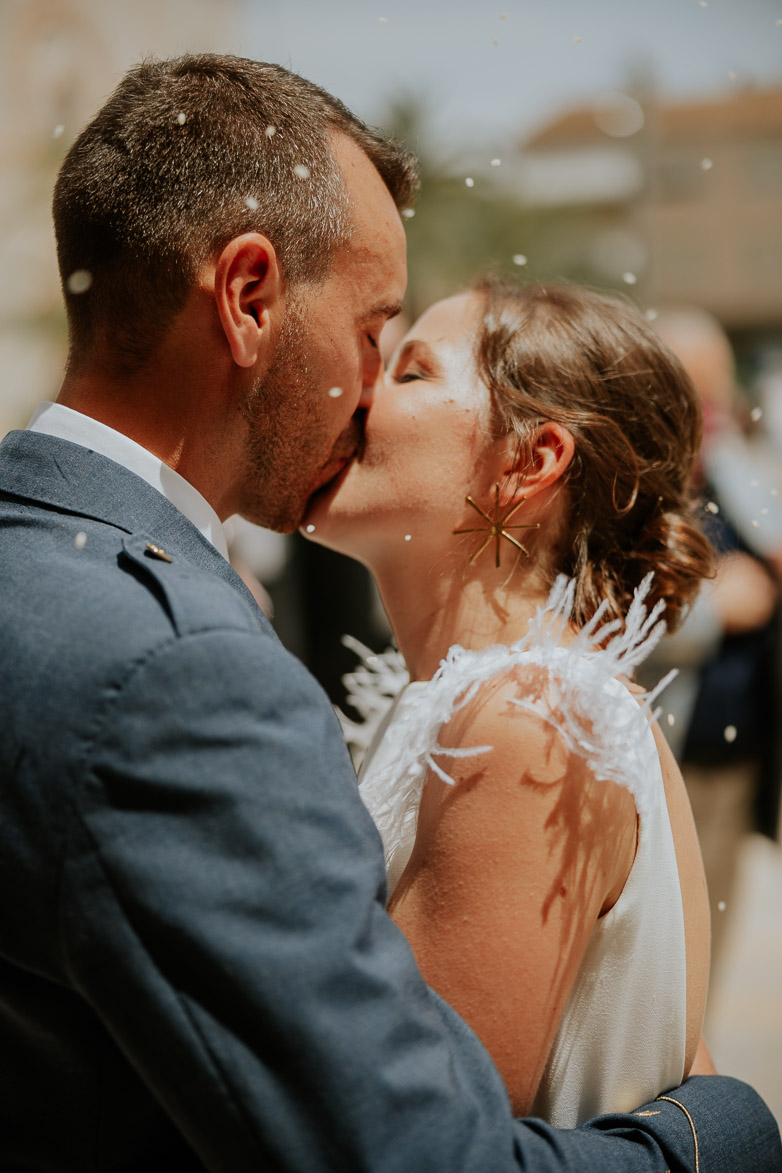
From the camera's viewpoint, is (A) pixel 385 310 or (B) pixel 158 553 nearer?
(B) pixel 158 553

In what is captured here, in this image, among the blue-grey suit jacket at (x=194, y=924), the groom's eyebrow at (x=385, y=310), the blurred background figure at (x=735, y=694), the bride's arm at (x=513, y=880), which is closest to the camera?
the blue-grey suit jacket at (x=194, y=924)

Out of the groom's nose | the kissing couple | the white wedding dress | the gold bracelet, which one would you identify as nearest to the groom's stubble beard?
the kissing couple

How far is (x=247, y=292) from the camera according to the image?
1.50 meters

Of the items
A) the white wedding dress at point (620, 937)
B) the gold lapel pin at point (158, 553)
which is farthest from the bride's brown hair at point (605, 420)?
the gold lapel pin at point (158, 553)

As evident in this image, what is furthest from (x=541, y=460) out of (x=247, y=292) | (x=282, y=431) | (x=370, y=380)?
(x=247, y=292)

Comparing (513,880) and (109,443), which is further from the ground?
(109,443)

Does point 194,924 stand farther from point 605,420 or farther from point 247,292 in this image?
point 605,420

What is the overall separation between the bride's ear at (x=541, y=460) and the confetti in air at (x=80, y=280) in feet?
2.62

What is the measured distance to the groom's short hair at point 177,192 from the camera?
4.82 ft

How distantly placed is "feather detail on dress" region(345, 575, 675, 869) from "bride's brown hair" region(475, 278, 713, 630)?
143 mm

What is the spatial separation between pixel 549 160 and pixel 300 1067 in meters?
24.0

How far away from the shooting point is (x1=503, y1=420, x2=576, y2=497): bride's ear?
180 cm

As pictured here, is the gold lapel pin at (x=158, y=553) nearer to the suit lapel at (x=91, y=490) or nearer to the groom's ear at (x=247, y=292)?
the suit lapel at (x=91, y=490)

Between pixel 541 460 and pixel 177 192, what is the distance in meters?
0.79
